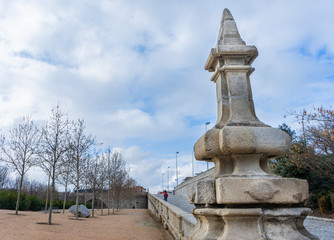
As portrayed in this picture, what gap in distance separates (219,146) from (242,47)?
1.29 m

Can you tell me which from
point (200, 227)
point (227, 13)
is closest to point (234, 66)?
point (227, 13)

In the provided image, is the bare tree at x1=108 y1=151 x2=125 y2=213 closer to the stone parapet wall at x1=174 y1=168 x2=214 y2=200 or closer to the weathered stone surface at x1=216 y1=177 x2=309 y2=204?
the stone parapet wall at x1=174 y1=168 x2=214 y2=200

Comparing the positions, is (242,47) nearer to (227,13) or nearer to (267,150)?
(227,13)

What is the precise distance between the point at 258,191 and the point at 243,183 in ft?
0.50

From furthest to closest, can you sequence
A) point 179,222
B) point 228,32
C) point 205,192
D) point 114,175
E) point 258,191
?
point 114,175
point 179,222
point 228,32
point 205,192
point 258,191

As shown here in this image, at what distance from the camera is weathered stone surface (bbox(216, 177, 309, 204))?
2.67 m

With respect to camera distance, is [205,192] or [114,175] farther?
[114,175]

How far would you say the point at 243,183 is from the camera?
2.72 meters

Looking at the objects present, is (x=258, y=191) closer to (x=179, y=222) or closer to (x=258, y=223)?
(x=258, y=223)

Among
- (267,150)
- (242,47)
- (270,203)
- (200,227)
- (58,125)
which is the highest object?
(58,125)

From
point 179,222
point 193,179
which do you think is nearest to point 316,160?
point 179,222

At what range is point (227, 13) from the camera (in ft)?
12.5

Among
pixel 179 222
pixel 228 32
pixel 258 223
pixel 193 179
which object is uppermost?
pixel 193 179

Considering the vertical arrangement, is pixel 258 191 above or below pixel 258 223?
above
